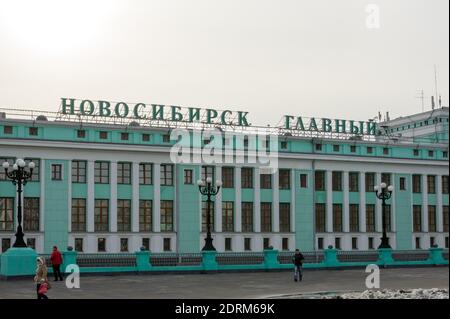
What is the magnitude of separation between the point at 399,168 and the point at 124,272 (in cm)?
4214

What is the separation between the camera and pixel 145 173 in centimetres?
6538

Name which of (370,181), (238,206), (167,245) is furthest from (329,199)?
(167,245)

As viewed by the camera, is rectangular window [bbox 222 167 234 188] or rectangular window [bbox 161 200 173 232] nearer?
rectangular window [bbox 161 200 173 232]

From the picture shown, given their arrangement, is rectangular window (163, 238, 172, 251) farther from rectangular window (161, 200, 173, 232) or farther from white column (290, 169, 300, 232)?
white column (290, 169, 300, 232)

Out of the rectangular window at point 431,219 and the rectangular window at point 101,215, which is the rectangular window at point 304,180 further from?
the rectangular window at point 101,215

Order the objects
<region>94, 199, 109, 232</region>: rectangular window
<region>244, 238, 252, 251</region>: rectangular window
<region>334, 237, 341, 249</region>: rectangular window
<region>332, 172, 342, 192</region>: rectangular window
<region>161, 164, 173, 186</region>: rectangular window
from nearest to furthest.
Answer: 1. <region>94, 199, 109, 232</region>: rectangular window
2. <region>161, 164, 173, 186</region>: rectangular window
3. <region>244, 238, 252, 251</region>: rectangular window
4. <region>334, 237, 341, 249</region>: rectangular window
5. <region>332, 172, 342, 192</region>: rectangular window

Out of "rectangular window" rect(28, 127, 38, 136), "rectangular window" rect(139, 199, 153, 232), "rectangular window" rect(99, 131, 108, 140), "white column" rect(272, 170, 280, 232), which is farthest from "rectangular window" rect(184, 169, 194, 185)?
"rectangular window" rect(28, 127, 38, 136)

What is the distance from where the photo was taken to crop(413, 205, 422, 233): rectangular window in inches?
3051

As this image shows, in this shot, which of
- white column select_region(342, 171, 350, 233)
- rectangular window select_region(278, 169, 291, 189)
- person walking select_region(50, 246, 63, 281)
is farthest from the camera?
white column select_region(342, 171, 350, 233)

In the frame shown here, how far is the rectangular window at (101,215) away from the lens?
6269 cm

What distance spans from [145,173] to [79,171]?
5716 millimetres

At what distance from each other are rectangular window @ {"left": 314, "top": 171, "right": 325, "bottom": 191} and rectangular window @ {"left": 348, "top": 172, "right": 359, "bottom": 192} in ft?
9.76

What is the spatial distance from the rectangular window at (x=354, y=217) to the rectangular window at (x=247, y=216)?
10527 mm

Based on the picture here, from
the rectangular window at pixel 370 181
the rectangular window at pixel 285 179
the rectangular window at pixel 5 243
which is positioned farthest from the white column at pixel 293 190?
the rectangular window at pixel 5 243
